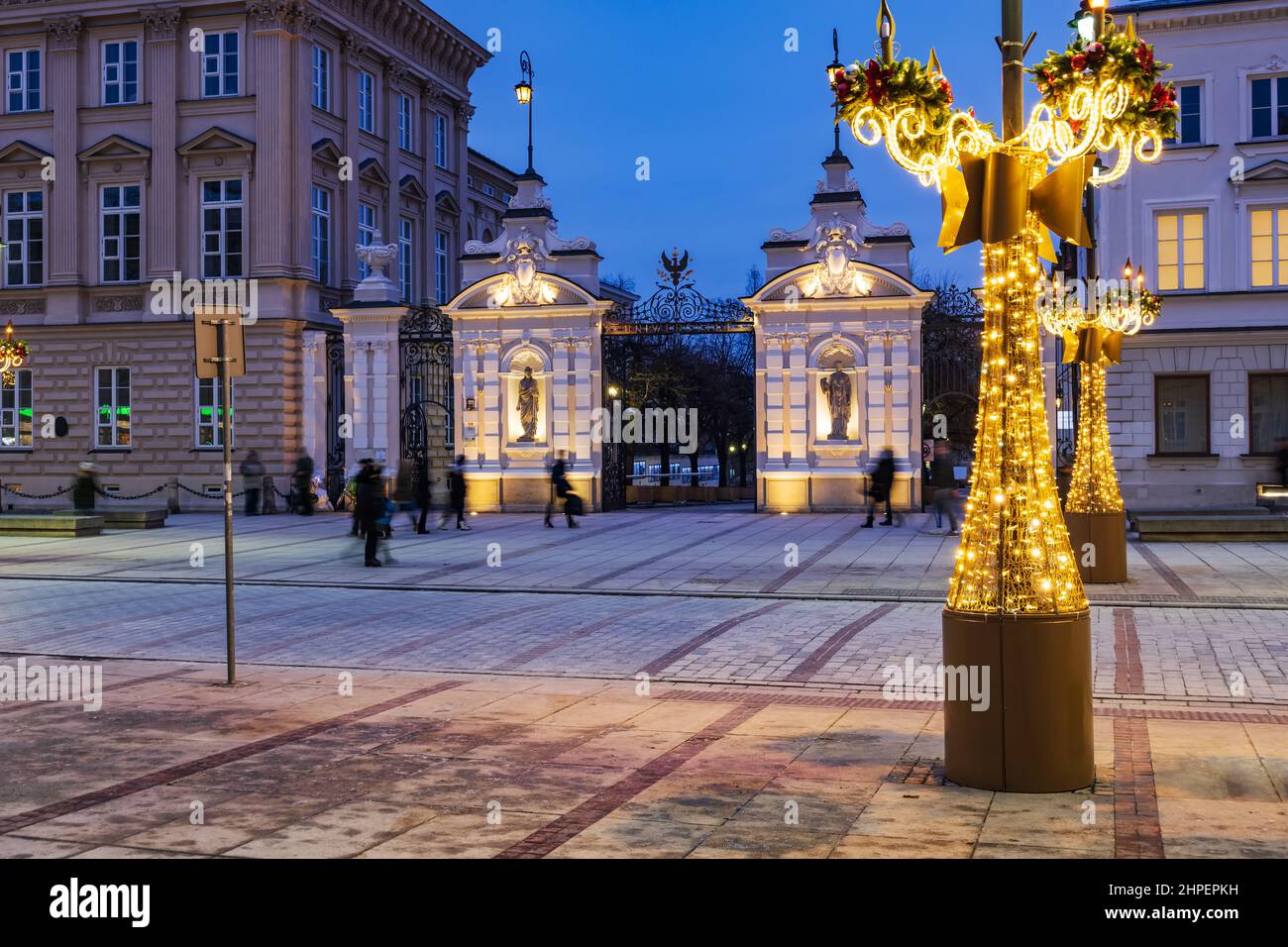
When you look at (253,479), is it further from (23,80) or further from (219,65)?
(23,80)

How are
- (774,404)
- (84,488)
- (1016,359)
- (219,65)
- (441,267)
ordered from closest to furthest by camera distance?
(1016,359), (84,488), (774,404), (219,65), (441,267)

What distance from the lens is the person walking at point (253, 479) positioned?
121 ft

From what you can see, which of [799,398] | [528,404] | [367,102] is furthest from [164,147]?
[799,398]

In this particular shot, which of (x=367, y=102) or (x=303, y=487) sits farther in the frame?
(x=367, y=102)

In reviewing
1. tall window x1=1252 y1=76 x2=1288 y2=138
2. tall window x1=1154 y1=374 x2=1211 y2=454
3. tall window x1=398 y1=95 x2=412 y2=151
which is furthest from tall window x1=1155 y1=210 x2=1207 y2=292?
tall window x1=398 y1=95 x2=412 y2=151

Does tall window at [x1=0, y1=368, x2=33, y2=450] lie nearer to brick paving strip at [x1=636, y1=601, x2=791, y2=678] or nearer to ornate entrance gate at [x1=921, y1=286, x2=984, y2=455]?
ornate entrance gate at [x1=921, y1=286, x2=984, y2=455]

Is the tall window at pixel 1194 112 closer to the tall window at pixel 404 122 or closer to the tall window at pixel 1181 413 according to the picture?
the tall window at pixel 1181 413

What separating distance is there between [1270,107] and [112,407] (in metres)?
32.6

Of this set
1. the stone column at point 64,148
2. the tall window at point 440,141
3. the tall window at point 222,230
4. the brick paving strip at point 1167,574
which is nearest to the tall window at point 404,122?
the tall window at point 440,141

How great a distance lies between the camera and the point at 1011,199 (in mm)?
7953

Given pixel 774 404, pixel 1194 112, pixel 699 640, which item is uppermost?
pixel 1194 112

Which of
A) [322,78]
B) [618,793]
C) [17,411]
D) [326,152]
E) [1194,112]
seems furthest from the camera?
[322,78]

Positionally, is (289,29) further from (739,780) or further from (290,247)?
(739,780)

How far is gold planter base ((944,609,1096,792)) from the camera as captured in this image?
24.4ft
